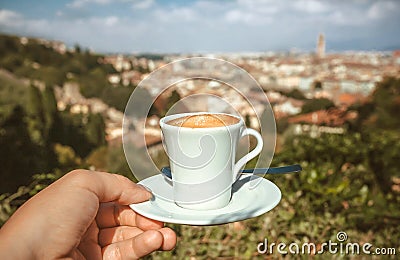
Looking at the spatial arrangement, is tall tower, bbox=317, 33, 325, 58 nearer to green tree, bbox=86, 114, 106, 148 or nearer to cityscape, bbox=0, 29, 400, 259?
cityscape, bbox=0, 29, 400, 259

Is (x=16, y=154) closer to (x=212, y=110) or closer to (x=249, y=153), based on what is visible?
(x=212, y=110)

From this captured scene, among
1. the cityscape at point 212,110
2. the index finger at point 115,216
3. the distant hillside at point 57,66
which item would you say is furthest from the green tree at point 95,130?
the index finger at point 115,216

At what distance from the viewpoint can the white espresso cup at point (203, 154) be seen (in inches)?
29.2

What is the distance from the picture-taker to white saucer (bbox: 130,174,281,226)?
2.36ft

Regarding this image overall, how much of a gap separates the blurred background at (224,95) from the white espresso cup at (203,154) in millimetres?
108

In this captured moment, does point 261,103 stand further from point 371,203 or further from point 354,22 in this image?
point 354,22

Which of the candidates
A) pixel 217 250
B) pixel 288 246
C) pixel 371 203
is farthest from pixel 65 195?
pixel 371 203

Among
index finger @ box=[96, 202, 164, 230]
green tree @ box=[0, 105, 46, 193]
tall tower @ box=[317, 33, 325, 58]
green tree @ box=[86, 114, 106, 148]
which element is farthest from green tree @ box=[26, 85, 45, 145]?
tall tower @ box=[317, 33, 325, 58]

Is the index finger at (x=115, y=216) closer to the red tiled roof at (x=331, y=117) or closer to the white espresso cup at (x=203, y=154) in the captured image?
the white espresso cup at (x=203, y=154)

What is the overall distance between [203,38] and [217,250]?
3525mm

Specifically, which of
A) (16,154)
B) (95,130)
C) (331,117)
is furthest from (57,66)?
(331,117)
